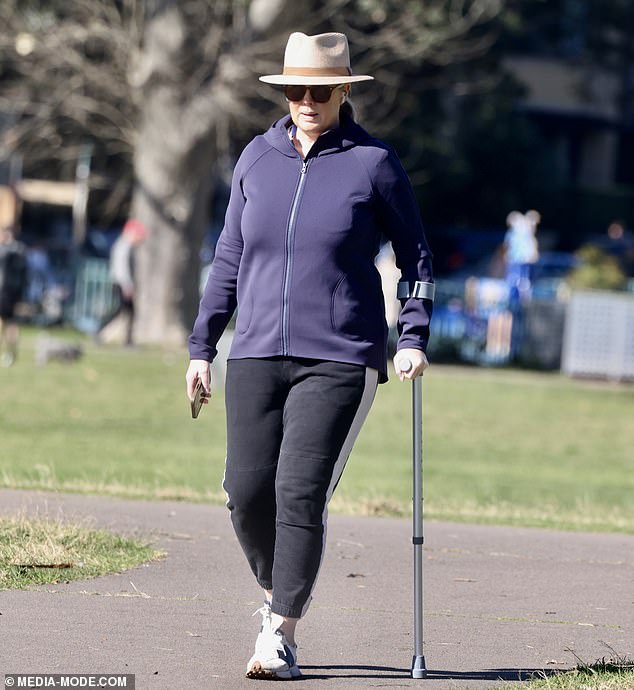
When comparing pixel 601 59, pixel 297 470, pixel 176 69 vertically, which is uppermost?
pixel 601 59

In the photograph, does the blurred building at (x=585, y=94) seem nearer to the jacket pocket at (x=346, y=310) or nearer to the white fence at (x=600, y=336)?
the white fence at (x=600, y=336)

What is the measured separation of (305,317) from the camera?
16.8 ft

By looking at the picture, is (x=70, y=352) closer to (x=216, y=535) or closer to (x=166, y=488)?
(x=166, y=488)

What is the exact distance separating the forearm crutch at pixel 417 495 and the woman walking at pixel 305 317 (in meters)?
0.03

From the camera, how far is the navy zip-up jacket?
16.7ft

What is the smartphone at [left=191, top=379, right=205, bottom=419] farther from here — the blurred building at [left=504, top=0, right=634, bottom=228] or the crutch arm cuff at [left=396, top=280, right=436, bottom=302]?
the blurred building at [left=504, top=0, right=634, bottom=228]

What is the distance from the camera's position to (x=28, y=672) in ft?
15.6

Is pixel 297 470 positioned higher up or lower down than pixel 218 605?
higher up

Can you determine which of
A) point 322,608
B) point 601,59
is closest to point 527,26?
point 601,59

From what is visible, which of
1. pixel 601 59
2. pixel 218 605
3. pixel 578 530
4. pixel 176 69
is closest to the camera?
pixel 218 605

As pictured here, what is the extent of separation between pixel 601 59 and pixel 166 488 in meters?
34.0

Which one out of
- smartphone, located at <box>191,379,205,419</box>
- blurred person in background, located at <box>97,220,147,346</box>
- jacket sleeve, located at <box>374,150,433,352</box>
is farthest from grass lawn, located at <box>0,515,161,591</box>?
blurred person in background, located at <box>97,220,147,346</box>

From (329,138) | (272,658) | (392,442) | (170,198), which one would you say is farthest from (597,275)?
(272,658)

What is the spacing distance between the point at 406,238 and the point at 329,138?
0.41 metres
